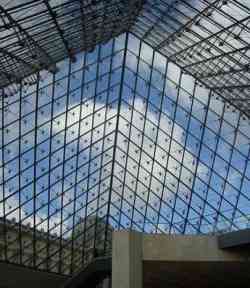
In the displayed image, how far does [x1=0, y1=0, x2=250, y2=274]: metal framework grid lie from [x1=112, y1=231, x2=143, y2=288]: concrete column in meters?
9.20

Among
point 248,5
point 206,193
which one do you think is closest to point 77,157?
point 206,193

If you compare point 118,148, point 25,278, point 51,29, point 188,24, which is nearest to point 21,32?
point 51,29

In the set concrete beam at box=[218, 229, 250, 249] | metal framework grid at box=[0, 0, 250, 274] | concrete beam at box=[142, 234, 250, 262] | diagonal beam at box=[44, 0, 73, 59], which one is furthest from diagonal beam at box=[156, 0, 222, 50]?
concrete beam at box=[142, 234, 250, 262]

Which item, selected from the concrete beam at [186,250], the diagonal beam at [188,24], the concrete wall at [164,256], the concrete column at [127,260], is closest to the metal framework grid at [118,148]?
the diagonal beam at [188,24]

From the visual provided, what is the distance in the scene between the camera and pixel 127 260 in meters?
23.8

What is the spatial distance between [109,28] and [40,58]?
5085 mm

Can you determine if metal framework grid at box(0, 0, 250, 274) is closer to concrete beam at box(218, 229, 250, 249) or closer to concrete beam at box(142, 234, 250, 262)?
concrete beam at box(142, 234, 250, 262)

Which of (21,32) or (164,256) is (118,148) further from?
(21,32)

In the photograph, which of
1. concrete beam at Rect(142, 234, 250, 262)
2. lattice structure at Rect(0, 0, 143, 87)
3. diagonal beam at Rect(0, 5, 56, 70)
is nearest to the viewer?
diagonal beam at Rect(0, 5, 56, 70)

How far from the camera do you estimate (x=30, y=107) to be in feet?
113

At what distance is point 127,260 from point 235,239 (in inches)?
205

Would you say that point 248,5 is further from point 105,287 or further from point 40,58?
point 105,287

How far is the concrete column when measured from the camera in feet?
76.5

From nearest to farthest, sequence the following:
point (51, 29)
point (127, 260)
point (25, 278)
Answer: point (127, 260), point (51, 29), point (25, 278)
